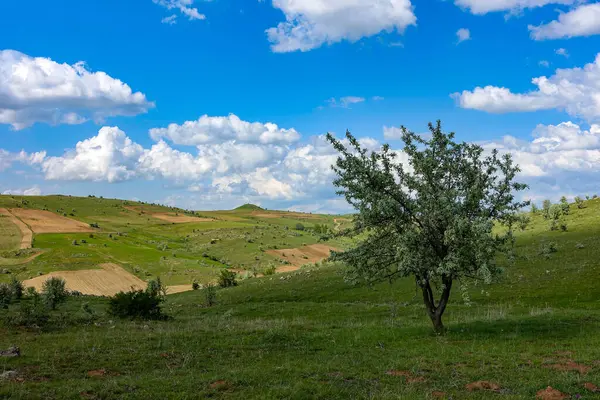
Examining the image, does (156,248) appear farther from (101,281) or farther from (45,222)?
(101,281)

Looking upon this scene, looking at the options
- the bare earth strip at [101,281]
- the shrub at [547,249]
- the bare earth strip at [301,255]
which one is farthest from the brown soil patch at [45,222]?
the shrub at [547,249]

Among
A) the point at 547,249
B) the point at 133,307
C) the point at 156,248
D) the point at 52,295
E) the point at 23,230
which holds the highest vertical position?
the point at 23,230

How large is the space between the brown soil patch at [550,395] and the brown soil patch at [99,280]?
64413mm

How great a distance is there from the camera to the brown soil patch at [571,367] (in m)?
15.3

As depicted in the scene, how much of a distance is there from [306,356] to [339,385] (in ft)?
17.8

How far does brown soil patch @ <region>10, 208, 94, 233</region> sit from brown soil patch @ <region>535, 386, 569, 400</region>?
132711mm

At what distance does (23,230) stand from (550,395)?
134 meters

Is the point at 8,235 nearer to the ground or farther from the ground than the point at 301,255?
farther from the ground

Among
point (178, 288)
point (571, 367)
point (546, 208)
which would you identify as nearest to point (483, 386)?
point (571, 367)

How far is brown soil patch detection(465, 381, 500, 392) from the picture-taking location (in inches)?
536

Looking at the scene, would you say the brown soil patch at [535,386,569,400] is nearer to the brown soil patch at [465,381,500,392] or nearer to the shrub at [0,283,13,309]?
the brown soil patch at [465,381,500,392]

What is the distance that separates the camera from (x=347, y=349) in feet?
68.3

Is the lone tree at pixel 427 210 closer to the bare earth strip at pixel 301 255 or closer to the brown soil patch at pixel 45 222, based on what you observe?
the bare earth strip at pixel 301 255

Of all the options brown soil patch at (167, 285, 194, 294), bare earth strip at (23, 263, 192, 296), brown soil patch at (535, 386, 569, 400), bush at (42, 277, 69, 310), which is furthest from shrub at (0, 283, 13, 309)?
brown soil patch at (535, 386, 569, 400)
